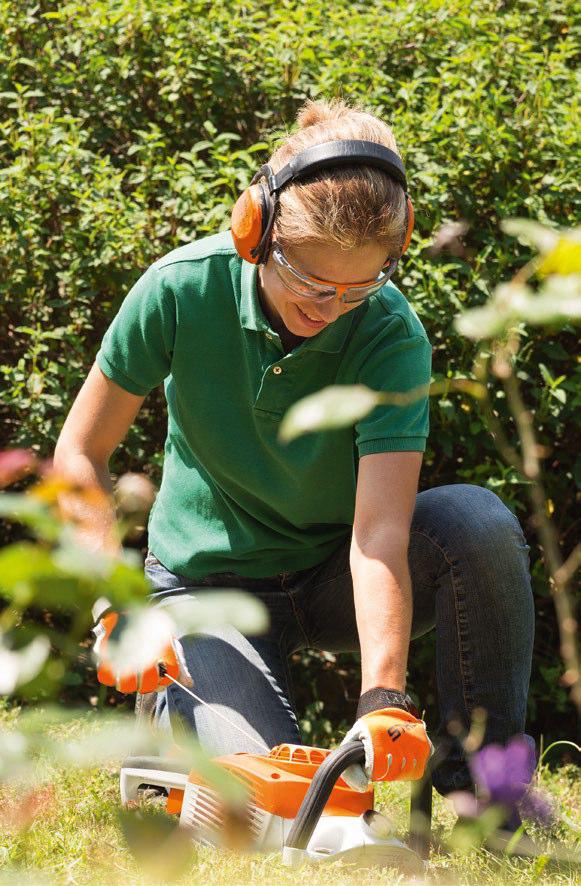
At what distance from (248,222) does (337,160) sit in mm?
197

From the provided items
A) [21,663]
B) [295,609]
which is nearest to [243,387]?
[295,609]

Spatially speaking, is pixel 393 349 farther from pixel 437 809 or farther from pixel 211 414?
pixel 437 809

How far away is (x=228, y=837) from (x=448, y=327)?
2589 millimetres

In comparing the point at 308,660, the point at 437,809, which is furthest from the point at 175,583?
the point at 308,660

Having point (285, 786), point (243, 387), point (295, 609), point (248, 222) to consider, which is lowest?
point (295, 609)

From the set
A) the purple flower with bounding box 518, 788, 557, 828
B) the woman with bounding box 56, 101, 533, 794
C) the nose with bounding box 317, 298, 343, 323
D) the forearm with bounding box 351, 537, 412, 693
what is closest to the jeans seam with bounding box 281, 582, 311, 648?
the woman with bounding box 56, 101, 533, 794

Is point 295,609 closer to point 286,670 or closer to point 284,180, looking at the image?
point 286,670

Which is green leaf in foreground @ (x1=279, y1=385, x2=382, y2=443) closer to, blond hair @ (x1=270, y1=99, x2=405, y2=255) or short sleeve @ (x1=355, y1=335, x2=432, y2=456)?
blond hair @ (x1=270, y1=99, x2=405, y2=255)

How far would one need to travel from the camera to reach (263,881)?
1.79 meters

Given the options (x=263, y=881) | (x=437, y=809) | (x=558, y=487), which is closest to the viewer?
(x=263, y=881)

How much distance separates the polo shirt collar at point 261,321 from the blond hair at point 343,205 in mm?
263

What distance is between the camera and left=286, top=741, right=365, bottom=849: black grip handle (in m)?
1.49

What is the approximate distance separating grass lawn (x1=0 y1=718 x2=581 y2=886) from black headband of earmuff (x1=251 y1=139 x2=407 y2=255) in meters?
1.11

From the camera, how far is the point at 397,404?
6.53 ft
